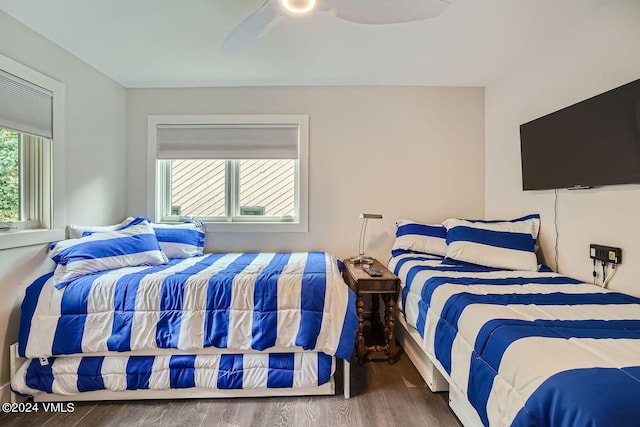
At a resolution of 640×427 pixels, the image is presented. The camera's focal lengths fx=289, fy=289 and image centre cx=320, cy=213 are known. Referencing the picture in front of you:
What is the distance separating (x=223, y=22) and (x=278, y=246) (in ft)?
6.23

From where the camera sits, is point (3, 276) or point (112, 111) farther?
point (112, 111)

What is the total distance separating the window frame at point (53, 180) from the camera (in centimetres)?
193

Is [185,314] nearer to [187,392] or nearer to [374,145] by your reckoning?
[187,392]

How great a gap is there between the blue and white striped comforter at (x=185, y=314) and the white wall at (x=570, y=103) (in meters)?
1.58

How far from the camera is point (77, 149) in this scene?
91.3 inches

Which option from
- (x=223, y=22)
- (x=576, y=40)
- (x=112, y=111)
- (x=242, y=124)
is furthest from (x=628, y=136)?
(x=112, y=111)

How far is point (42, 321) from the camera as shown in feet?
5.63

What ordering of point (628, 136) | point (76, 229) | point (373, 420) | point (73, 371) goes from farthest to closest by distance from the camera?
point (76, 229) → point (73, 371) → point (373, 420) → point (628, 136)

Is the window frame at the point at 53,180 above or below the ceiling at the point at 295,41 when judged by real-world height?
below

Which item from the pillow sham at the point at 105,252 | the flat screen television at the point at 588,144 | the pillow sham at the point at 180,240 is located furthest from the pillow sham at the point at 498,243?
the pillow sham at the point at 105,252

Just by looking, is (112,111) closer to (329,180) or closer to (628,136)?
(329,180)

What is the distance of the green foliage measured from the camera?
187cm

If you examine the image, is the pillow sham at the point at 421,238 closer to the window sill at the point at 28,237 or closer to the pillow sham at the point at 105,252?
the pillow sham at the point at 105,252

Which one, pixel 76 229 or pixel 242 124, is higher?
pixel 242 124
